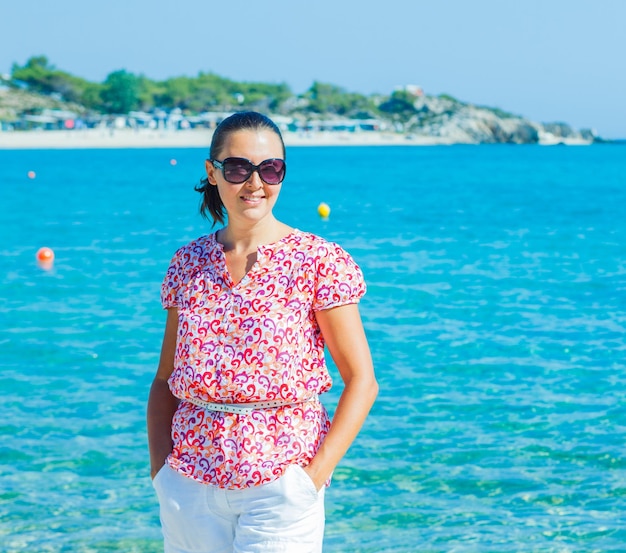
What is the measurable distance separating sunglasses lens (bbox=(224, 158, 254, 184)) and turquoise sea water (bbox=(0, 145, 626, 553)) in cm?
331

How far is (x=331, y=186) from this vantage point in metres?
46.7

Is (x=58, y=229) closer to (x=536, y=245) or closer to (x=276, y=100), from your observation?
(x=536, y=245)

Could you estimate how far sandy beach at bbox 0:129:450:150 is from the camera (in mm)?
103850

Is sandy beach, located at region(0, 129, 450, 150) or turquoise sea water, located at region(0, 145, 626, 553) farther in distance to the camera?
sandy beach, located at region(0, 129, 450, 150)

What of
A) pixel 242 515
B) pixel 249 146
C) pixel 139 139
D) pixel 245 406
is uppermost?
pixel 249 146

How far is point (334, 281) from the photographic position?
253 centimetres

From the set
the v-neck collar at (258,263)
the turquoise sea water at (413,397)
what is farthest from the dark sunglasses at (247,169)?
the turquoise sea water at (413,397)

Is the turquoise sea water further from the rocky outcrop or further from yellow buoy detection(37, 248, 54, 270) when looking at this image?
the rocky outcrop

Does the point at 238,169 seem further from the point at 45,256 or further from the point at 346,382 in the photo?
the point at 45,256

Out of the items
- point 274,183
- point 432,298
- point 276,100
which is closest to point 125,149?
point 276,100

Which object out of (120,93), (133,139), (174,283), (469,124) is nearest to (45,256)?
(174,283)

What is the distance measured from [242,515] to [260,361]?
1.35 feet

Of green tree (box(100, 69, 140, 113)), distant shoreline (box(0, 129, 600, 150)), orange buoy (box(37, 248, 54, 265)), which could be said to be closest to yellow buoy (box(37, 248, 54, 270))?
orange buoy (box(37, 248, 54, 265))

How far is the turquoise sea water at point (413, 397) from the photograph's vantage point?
5.78 m
